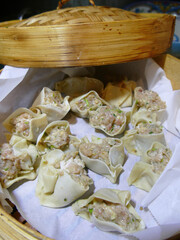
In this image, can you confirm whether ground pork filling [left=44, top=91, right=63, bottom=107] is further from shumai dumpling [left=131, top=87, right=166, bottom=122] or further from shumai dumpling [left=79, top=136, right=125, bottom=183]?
shumai dumpling [left=131, top=87, right=166, bottom=122]

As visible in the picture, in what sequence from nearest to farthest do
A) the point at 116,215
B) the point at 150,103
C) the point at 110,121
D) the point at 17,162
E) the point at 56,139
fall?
the point at 116,215 → the point at 17,162 → the point at 56,139 → the point at 110,121 → the point at 150,103

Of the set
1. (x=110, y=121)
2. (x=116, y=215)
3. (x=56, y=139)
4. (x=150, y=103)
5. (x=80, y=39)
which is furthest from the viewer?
(x=150, y=103)

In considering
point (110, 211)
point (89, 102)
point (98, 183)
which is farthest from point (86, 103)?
point (110, 211)

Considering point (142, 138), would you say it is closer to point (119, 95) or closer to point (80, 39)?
point (119, 95)

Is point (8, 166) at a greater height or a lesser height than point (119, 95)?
lesser

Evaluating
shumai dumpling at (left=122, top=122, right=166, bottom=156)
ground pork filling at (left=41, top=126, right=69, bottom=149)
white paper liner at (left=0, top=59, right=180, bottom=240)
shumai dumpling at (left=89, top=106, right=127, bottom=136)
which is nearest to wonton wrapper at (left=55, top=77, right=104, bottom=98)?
white paper liner at (left=0, top=59, right=180, bottom=240)

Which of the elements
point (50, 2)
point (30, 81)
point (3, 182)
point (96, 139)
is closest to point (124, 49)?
point (96, 139)

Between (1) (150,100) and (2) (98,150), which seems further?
(1) (150,100)

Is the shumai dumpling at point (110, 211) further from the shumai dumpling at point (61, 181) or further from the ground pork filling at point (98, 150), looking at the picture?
the ground pork filling at point (98, 150)
